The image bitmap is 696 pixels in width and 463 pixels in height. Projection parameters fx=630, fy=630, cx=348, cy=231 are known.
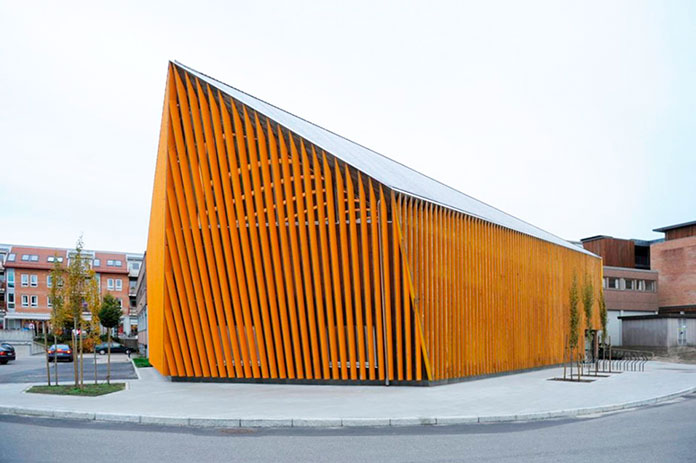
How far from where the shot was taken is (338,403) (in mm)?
15445

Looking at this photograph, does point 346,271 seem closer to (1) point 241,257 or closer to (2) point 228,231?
(1) point 241,257

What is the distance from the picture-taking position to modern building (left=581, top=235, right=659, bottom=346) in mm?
51591

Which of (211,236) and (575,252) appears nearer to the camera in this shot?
(211,236)

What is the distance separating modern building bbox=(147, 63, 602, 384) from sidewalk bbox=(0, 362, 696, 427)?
3.13 ft

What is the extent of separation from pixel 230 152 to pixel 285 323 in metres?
5.89

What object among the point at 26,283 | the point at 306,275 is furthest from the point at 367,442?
the point at 26,283

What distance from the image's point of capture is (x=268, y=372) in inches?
819

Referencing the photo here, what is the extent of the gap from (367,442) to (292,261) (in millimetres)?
10332

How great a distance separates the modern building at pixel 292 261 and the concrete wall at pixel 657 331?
1035 inches

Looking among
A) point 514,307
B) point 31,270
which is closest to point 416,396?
point 514,307

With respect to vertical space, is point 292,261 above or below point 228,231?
below

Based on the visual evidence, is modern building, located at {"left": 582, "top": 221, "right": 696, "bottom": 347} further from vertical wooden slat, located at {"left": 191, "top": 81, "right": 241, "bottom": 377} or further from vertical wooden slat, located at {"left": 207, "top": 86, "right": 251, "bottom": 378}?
vertical wooden slat, located at {"left": 191, "top": 81, "right": 241, "bottom": 377}

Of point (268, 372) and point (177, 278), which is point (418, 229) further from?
point (177, 278)

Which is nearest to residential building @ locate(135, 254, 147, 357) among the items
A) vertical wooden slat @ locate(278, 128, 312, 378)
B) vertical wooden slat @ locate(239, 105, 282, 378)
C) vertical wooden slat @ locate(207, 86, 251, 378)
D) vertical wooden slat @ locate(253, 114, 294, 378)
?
vertical wooden slat @ locate(207, 86, 251, 378)
